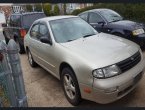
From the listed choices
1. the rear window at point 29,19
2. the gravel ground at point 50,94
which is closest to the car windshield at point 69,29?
the gravel ground at point 50,94

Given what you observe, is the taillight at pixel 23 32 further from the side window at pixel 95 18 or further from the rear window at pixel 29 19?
the side window at pixel 95 18

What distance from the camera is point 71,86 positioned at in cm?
407

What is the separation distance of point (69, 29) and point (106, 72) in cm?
179

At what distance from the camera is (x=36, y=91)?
16.6ft

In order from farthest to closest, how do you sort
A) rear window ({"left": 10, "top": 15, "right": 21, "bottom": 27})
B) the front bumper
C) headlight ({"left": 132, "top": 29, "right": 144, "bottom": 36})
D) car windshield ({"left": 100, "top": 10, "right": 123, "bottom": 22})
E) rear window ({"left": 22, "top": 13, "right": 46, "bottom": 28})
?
rear window ({"left": 10, "top": 15, "right": 21, "bottom": 27})
rear window ({"left": 22, "top": 13, "right": 46, "bottom": 28})
car windshield ({"left": 100, "top": 10, "right": 123, "bottom": 22})
headlight ({"left": 132, "top": 29, "right": 144, "bottom": 36})
the front bumper

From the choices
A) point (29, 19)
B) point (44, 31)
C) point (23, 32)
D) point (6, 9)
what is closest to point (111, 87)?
point (44, 31)

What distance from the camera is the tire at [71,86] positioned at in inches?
153

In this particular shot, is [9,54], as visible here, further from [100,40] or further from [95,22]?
[95,22]

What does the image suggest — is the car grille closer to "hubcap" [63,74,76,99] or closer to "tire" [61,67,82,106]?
"tire" [61,67,82,106]

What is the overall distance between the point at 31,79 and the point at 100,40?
2.40 m

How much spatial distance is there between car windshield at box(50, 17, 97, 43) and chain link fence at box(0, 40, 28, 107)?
1262 mm

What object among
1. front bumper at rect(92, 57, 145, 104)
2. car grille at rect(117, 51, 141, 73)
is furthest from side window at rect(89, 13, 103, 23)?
front bumper at rect(92, 57, 145, 104)

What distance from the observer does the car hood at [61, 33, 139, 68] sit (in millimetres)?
3620

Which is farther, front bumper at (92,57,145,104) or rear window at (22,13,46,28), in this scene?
rear window at (22,13,46,28)
